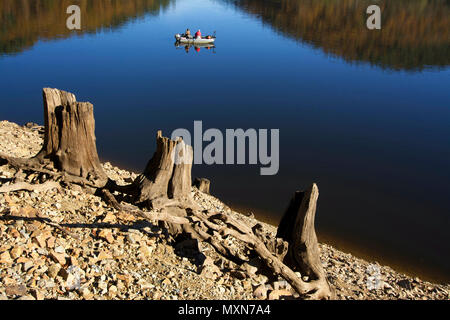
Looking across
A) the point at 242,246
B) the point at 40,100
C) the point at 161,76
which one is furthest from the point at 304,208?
the point at 161,76

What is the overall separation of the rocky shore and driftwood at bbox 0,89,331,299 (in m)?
0.26

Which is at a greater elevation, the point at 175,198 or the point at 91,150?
the point at 91,150

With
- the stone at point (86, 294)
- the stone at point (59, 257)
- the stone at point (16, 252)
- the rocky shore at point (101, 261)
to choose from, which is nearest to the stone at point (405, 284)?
the rocky shore at point (101, 261)

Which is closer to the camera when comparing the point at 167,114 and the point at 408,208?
the point at 408,208

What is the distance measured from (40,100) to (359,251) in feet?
55.1

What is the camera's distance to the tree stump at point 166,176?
24.9ft

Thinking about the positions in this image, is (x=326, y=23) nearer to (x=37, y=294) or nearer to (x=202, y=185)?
(x=202, y=185)

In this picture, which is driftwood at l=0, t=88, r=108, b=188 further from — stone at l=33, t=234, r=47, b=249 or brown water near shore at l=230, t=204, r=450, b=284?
brown water near shore at l=230, t=204, r=450, b=284

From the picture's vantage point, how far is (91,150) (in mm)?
8328

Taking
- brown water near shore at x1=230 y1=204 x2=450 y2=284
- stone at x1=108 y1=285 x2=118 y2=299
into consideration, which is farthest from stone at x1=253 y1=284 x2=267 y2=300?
brown water near shore at x1=230 y1=204 x2=450 y2=284

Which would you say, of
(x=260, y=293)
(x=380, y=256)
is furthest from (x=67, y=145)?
(x=380, y=256)

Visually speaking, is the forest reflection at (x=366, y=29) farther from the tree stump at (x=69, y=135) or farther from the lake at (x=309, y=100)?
the tree stump at (x=69, y=135)
